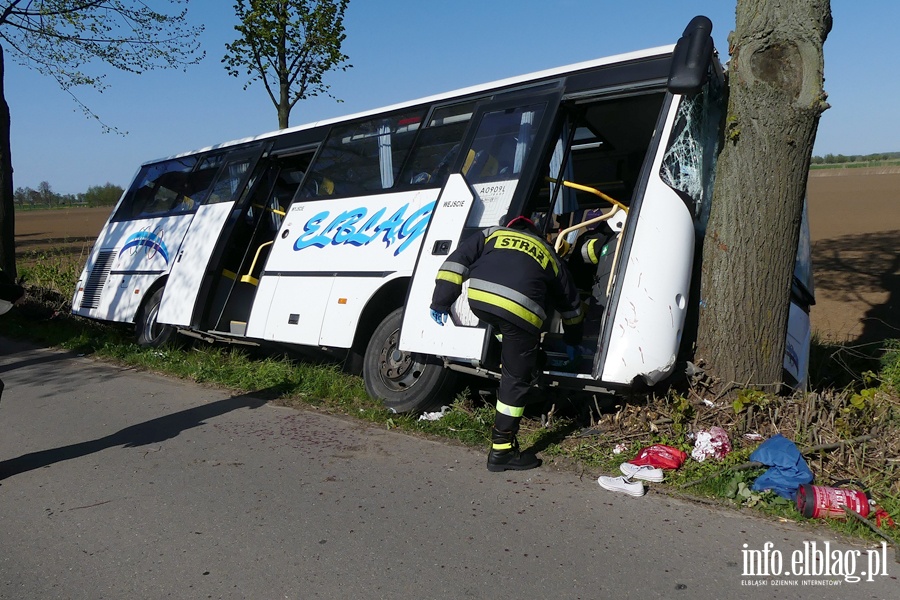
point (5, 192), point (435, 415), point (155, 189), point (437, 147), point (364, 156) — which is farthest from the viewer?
point (5, 192)

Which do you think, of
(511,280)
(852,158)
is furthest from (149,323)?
(852,158)

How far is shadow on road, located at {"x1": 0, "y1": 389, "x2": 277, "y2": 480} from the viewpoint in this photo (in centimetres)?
531

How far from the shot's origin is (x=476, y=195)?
18.4ft

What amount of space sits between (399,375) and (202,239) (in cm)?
335

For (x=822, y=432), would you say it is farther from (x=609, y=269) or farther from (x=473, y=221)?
(x=473, y=221)

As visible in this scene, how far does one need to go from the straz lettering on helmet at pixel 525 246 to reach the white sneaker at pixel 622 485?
1.28 meters

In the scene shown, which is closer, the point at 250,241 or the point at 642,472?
the point at 642,472

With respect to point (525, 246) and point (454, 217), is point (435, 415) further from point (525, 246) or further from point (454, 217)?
point (525, 246)

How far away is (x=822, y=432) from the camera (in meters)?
4.52

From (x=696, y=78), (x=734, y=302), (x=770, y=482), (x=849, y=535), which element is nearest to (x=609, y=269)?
(x=734, y=302)

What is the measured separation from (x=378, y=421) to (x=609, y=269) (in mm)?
2050

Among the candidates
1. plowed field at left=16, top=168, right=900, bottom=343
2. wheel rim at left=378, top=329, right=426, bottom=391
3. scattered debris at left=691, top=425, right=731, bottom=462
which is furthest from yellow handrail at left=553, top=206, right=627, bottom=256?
plowed field at left=16, top=168, right=900, bottom=343

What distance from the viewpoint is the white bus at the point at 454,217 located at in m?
4.83

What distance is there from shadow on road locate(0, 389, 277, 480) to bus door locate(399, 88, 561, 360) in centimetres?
188
